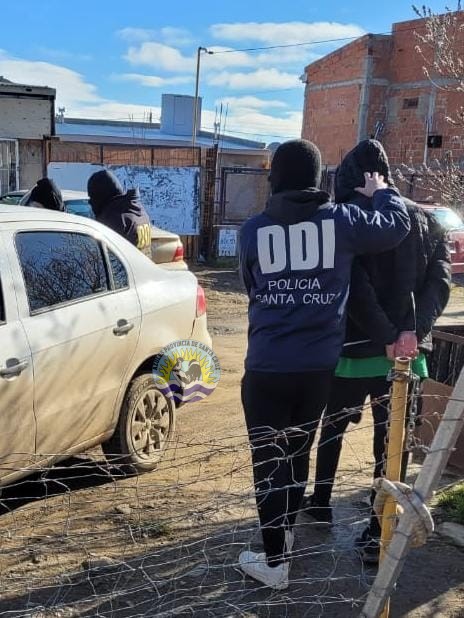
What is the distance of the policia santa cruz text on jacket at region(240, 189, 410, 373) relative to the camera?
2887mm

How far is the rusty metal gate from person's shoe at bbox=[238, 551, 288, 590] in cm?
1267

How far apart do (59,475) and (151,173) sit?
36.9ft

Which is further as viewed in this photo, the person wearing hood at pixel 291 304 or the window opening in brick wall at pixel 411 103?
the window opening in brick wall at pixel 411 103

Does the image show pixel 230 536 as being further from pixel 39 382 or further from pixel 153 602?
pixel 39 382

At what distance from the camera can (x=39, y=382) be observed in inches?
136

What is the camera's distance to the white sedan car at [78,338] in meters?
3.41

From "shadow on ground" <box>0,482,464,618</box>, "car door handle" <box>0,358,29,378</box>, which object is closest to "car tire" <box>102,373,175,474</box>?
"shadow on ground" <box>0,482,464,618</box>

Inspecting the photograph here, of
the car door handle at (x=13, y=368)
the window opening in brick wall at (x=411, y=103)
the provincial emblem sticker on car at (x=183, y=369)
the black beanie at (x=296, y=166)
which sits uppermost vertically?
the window opening in brick wall at (x=411, y=103)

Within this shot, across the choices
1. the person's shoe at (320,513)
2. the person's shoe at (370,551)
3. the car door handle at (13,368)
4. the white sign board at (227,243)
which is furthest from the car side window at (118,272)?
the white sign board at (227,243)

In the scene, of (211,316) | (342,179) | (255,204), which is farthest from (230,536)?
(255,204)

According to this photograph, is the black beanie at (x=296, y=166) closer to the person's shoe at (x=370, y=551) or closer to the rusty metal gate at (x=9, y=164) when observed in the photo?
the person's shoe at (x=370, y=551)

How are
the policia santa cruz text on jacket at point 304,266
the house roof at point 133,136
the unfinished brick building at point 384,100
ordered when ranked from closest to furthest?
1. the policia santa cruz text on jacket at point 304,266
2. the unfinished brick building at point 384,100
3. the house roof at point 133,136

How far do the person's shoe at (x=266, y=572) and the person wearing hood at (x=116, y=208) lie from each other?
3.10m

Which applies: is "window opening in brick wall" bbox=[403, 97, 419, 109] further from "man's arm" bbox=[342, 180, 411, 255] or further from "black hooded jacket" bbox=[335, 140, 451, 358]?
"man's arm" bbox=[342, 180, 411, 255]
